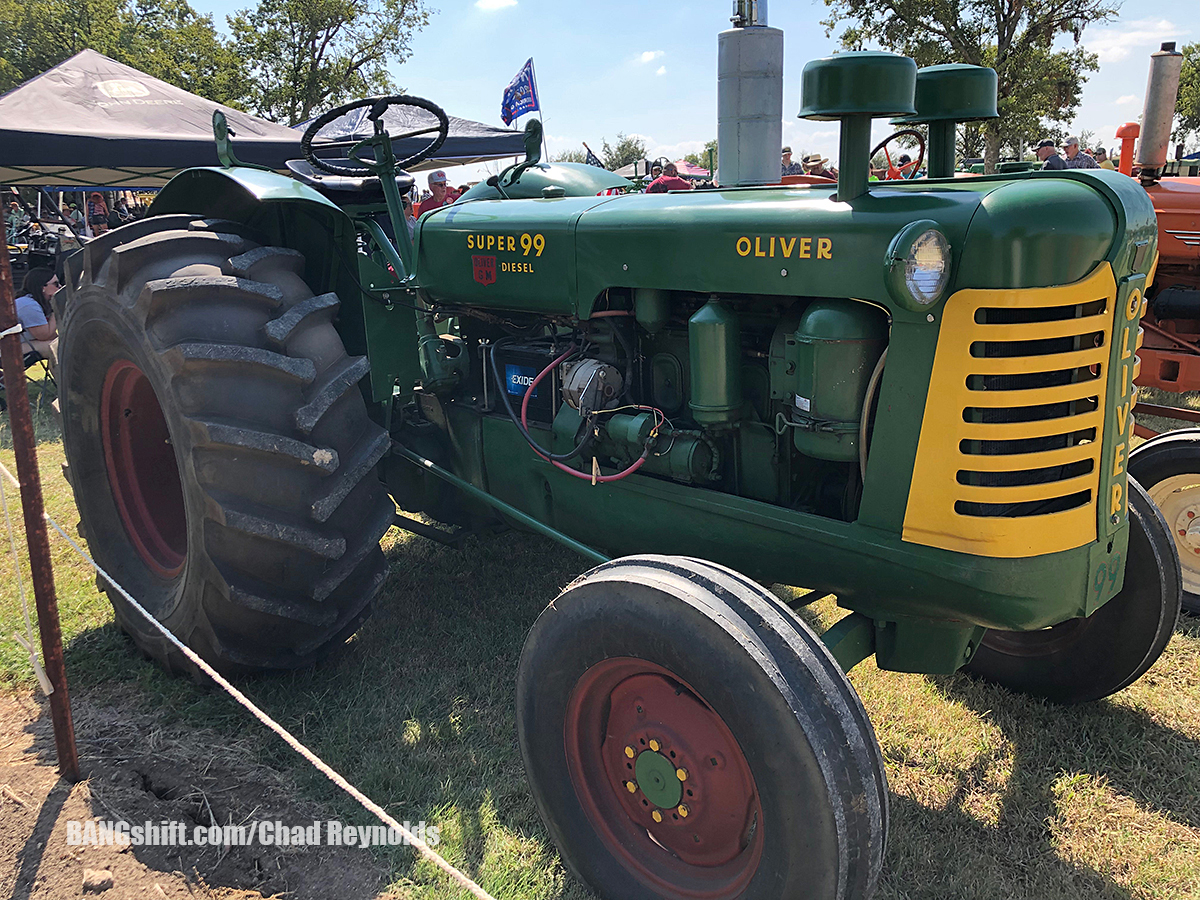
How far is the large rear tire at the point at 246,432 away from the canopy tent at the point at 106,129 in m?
6.73

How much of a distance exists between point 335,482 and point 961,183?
2.01 m

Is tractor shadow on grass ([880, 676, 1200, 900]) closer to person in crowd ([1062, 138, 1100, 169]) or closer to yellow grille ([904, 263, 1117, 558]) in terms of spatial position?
yellow grille ([904, 263, 1117, 558])

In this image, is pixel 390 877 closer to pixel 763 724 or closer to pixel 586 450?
pixel 763 724

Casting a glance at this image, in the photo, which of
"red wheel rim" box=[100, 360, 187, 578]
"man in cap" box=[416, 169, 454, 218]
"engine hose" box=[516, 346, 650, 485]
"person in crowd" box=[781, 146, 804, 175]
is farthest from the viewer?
"person in crowd" box=[781, 146, 804, 175]

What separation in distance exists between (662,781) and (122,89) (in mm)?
10707

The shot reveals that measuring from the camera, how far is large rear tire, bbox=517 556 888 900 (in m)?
1.73

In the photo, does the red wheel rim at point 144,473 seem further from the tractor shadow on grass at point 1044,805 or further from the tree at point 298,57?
the tree at point 298,57

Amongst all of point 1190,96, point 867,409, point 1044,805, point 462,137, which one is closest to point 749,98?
point 867,409

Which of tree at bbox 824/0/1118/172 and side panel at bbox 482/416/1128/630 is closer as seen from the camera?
side panel at bbox 482/416/1128/630

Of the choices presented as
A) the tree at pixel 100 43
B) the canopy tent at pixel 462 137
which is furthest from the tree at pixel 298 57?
the canopy tent at pixel 462 137

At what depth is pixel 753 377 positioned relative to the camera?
2.55m

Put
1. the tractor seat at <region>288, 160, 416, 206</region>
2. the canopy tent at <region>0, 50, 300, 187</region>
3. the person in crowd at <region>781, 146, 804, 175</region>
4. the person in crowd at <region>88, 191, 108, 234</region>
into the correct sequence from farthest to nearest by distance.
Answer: the person in crowd at <region>88, 191, 108, 234</region> → the person in crowd at <region>781, 146, 804, 175</region> → the canopy tent at <region>0, 50, 300, 187</region> → the tractor seat at <region>288, 160, 416, 206</region>

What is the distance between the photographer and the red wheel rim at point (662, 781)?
77.1 inches

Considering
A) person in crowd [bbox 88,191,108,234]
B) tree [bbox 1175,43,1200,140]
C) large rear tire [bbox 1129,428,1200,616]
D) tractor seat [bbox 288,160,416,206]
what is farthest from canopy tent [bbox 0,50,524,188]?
tree [bbox 1175,43,1200,140]
